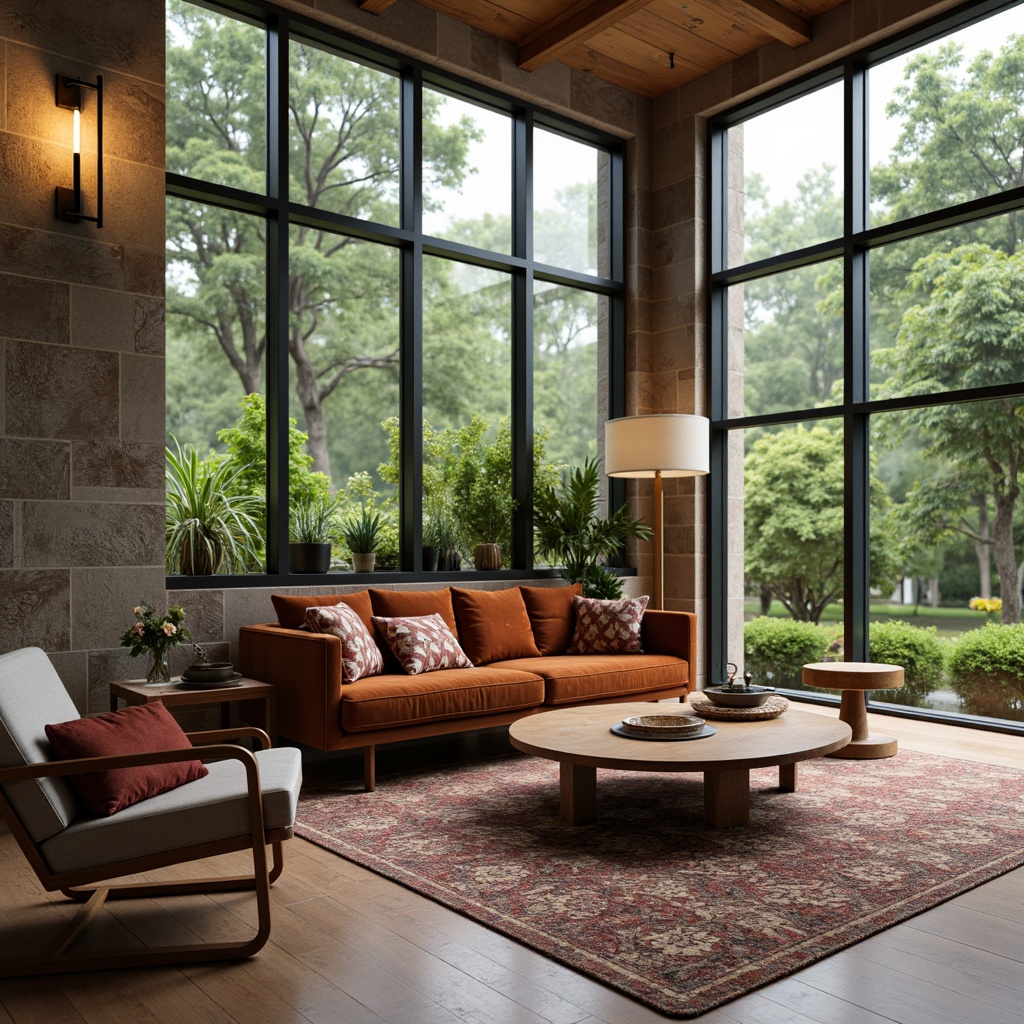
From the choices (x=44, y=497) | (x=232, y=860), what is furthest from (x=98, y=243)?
(x=232, y=860)

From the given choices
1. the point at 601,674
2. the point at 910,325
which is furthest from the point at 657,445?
the point at 910,325

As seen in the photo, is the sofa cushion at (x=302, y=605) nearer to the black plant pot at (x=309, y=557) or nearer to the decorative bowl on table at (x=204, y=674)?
the black plant pot at (x=309, y=557)

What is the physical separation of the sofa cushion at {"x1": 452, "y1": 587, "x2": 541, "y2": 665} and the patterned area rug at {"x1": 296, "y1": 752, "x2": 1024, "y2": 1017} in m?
0.79

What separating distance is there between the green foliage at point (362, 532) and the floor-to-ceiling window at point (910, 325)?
266 centimetres

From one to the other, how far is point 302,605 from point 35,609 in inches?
46.8

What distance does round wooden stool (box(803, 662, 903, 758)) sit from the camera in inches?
187

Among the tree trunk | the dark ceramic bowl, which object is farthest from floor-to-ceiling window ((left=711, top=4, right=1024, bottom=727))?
the dark ceramic bowl

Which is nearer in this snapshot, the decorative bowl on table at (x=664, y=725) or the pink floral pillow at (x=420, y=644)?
the decorative bowl on table at (x=664, y=725)

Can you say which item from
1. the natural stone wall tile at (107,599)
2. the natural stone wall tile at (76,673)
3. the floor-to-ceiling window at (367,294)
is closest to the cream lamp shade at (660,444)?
the floor-to-ceiling window at (367,294)

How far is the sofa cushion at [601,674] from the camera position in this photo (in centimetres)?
497

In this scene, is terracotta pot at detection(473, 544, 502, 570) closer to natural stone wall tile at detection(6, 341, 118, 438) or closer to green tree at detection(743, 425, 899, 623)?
natural stone wall tile at detection(6, 341, 118, 438)

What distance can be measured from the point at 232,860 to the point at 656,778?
2.04m

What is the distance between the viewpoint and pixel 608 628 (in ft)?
18.5

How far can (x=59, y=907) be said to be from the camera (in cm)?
289
